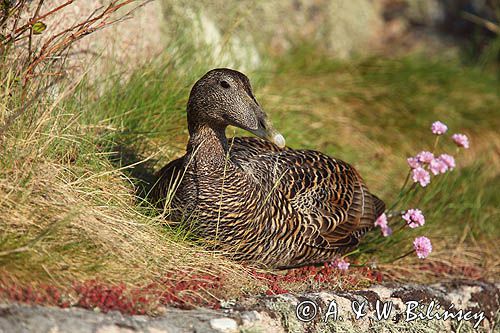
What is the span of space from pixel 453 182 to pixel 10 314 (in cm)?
353

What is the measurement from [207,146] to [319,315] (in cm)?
97

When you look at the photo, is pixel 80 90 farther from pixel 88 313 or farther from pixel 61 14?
pixel 88 313

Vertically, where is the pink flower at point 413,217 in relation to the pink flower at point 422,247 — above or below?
above

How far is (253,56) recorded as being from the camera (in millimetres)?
6594

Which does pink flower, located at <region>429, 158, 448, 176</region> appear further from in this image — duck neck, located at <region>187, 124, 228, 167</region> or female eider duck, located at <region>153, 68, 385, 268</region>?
duck neck, located at <region>187, 124, 228, 167</region>

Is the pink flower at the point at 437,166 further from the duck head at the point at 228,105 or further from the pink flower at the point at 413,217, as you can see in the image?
the duck head at the point at 228,105

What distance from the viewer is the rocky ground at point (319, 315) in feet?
9.70

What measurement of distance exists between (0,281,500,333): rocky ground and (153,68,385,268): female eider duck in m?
0.37

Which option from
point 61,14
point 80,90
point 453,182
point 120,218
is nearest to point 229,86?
point 120,218

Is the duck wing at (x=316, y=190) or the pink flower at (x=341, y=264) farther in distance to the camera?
the pink flower at (x=341, y=264)

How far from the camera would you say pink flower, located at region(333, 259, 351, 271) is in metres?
4.46

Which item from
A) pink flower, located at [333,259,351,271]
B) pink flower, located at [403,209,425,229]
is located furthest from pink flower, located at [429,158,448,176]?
pink flower, located at [333,259,351,271]

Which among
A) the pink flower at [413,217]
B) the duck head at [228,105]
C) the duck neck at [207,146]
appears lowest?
the pink flower at [413,217]

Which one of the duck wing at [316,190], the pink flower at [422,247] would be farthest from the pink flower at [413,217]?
the duck wing at [316,190]
